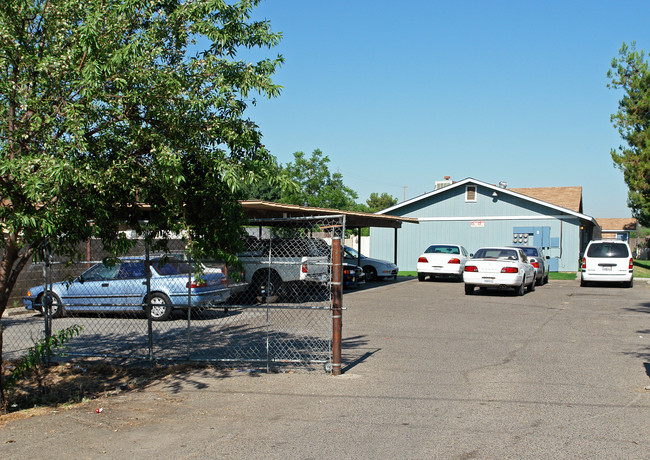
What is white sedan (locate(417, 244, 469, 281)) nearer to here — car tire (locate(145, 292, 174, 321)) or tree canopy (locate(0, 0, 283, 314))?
car tire (locate(145, 292, 174, 321))

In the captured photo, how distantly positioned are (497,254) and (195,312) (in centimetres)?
1054

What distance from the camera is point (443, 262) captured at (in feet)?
82.0

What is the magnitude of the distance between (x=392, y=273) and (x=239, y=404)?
1897cm

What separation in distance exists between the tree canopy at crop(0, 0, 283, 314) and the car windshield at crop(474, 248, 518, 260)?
555 inches

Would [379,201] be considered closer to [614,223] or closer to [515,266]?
[614,223]

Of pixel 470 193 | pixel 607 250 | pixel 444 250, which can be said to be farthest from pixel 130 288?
pixel 470 193

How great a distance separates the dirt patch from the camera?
707cm

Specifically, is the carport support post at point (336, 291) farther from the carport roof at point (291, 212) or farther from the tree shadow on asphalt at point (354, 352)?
the carport roof at point (291, 212)

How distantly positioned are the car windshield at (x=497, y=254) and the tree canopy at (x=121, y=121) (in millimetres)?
14107

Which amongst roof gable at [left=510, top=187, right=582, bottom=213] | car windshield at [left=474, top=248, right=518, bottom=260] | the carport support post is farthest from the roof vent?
the carport support post

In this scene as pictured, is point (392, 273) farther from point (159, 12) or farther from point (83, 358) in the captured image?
point (159, 12)

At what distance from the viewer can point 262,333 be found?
11.5 meters

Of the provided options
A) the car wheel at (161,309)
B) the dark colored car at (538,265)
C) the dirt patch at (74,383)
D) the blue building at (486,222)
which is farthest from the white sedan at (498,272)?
the dirt patch at (74,383)

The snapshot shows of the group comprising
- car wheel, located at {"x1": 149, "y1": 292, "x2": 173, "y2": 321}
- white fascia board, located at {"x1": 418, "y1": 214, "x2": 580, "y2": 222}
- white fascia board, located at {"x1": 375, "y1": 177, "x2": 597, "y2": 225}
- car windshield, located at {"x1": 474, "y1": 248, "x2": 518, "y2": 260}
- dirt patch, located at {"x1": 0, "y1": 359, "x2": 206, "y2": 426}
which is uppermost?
white fascia board, located at {"x1": 375, "y1": 177, "x2": 597, "y2": 225}
